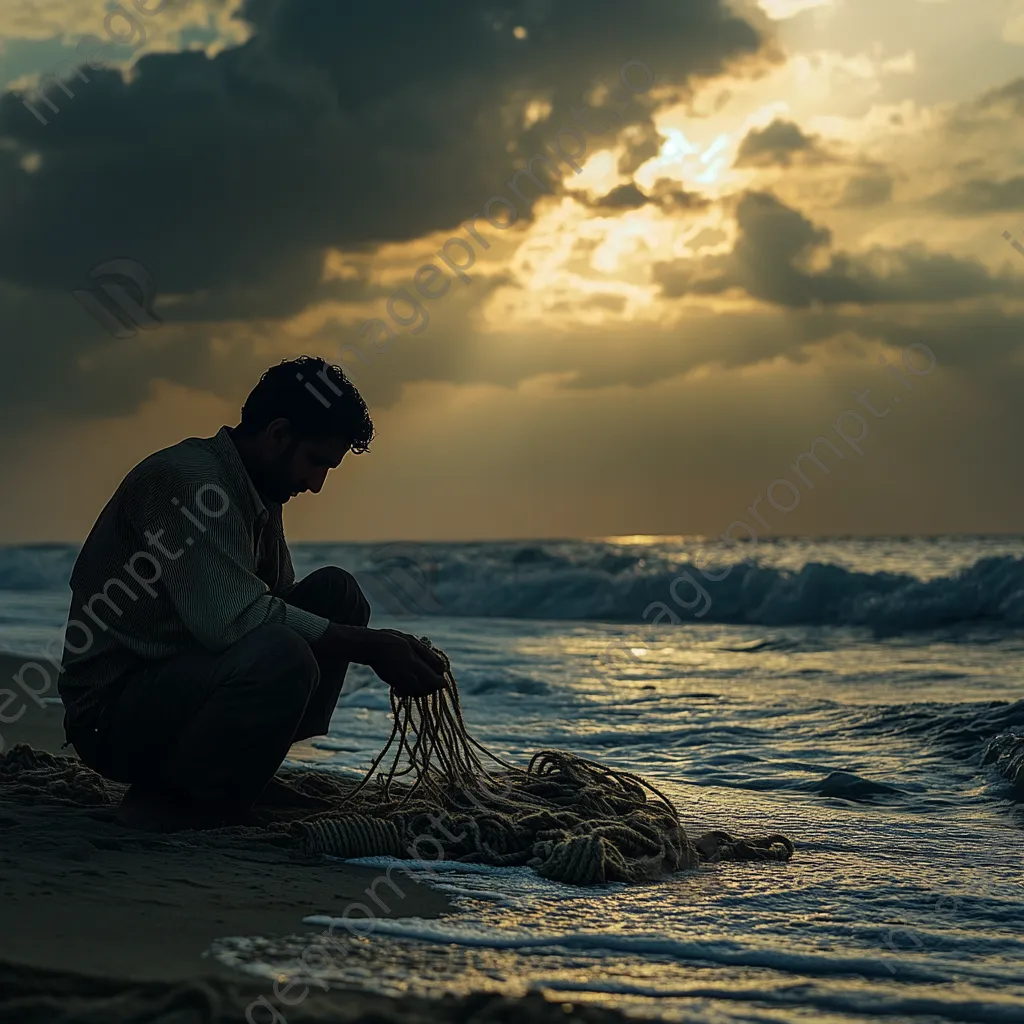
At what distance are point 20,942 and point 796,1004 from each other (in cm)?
149

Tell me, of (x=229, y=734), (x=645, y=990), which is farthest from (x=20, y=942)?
(x=645, y=990)

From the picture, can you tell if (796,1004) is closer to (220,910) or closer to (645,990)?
(645,990)

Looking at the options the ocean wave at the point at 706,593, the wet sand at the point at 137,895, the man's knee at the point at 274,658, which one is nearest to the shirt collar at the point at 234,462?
the man's knee at the point at 274,658

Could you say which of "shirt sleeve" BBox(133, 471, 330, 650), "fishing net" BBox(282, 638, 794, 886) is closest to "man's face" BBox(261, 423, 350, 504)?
"shirt sleeve" BBox(133, 471, 330, 650)

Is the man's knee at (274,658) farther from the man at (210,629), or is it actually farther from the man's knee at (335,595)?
the man's knee at (335,595)

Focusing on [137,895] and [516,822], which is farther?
[516,822]

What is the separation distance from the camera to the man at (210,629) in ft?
10.3

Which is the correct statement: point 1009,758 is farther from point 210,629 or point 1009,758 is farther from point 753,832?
point 210,629

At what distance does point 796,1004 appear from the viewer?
227 cm

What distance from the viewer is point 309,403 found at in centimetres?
331

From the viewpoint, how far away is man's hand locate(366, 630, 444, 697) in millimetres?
3232

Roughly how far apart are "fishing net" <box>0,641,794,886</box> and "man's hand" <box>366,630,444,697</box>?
0.15m

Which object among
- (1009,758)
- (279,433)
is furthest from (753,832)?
(279,433)

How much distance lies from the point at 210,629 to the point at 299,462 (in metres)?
0.54
